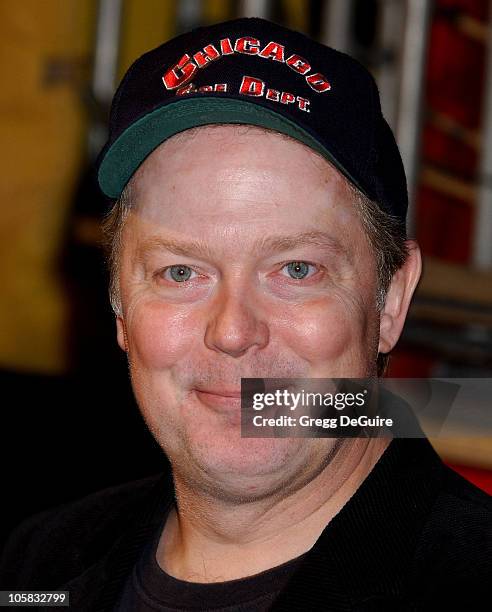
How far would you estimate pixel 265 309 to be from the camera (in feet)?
3.77

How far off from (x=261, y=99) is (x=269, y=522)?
498 mm

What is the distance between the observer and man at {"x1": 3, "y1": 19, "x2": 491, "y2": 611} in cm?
112

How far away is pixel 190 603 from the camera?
3.85ft

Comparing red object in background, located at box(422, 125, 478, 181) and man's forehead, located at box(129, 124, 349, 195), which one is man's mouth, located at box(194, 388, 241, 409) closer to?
man's forehead, located at box(129, 124, 349, 195)

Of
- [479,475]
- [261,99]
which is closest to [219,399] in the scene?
[261,99]

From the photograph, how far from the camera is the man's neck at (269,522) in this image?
1209mm

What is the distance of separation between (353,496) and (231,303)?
26cm

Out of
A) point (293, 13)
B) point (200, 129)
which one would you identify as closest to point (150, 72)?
point (200, 129)

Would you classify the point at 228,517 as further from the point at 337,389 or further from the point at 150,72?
the point at 150,72

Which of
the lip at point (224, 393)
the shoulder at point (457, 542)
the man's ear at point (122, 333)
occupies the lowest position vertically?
the shoulder at point (457, 542)

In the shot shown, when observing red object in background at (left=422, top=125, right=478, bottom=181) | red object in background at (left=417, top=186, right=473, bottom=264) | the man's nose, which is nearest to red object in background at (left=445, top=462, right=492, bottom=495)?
the man's nose

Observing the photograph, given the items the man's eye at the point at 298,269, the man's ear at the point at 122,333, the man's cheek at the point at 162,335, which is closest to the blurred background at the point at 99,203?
the man's ear at the point at 122,333

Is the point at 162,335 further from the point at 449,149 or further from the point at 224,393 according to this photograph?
the point at 449,149

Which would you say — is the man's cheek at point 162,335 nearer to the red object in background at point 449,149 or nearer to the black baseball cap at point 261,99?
the black baseball cap at point 261,99
